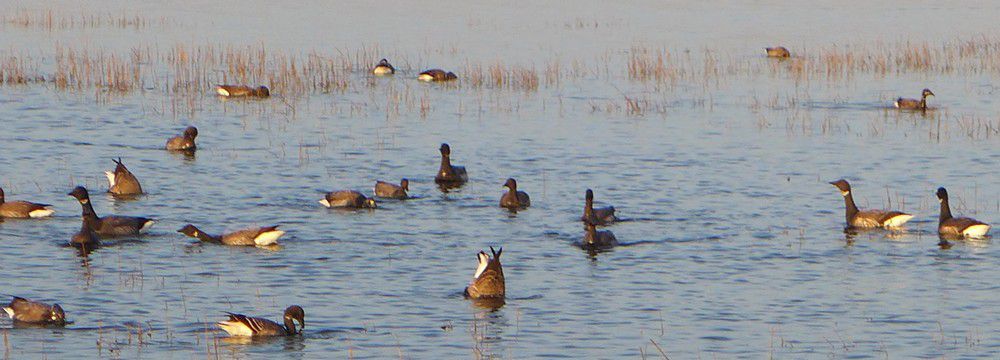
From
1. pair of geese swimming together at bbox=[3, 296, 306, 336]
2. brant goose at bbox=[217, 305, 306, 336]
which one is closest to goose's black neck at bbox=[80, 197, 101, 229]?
pair of geese swimming together at bbox=[3, 296, 306, 336]

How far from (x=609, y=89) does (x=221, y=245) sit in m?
20.2

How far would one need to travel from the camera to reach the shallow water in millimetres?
16359

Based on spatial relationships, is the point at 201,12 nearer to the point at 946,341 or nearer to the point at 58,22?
the point at 58,22

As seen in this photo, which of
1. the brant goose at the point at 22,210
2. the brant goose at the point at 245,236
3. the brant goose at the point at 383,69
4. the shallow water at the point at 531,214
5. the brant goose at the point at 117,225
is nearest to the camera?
the shallow water at the point at 531,214

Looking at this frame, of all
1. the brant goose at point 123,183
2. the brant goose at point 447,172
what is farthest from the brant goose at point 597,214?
the brant goose at point 123,183

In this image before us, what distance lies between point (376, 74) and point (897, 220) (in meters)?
20.8

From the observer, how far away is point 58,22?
53312 mm

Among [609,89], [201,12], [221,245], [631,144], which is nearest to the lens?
[221,245]

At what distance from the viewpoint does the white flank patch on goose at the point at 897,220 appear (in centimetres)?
2244

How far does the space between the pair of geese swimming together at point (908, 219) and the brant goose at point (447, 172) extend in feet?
20.4

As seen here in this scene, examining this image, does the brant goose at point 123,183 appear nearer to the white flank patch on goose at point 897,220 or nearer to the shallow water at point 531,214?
the shallow water at point 531,214

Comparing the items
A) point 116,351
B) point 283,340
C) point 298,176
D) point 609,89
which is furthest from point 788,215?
point 609,89

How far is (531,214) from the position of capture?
23.6 meters

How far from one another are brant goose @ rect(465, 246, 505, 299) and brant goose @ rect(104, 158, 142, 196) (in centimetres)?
863
